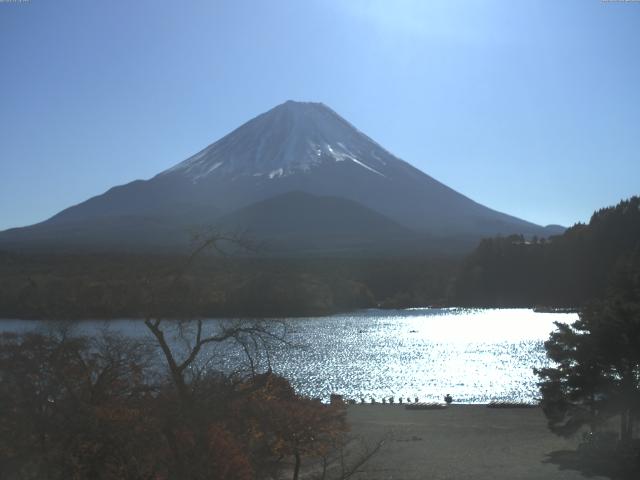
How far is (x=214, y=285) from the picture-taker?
60.6 ft

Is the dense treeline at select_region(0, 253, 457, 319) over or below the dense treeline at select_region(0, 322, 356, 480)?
over

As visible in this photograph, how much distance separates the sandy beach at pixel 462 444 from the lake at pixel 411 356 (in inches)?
96.6

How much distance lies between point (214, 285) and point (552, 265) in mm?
50118

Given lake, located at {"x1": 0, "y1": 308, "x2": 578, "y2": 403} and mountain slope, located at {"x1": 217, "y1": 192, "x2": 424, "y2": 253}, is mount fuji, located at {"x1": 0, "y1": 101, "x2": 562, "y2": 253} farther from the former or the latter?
lake, located at {"x1": 0, "y1": 308, "x2": 578, "y2": 403}

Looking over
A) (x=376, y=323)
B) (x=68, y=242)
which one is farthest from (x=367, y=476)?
(x=68, y=242)

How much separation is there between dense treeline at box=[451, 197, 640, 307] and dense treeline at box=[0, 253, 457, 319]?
445 cm

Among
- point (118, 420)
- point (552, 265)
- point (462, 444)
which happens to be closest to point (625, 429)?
point (462, 444)

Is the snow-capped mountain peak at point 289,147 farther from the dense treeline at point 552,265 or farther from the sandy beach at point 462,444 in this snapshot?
the sandy beach at point 462,444

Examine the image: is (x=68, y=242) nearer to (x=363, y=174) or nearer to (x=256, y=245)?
(x=363, y=174)

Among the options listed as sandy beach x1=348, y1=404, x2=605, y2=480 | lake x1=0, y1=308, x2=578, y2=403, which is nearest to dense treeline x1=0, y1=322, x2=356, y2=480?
lake x1=0, y1=308, x2=578, y2=403

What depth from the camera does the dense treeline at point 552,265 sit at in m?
57.6

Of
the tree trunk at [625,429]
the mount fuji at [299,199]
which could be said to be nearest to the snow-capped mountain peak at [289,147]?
the mount fuji at [299,199]

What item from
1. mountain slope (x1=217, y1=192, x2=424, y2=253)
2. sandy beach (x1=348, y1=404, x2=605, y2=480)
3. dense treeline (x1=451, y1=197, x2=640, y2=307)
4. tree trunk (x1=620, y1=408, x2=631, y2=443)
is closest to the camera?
sandy beach (x1=348, y1=404, x2=605, y2=480)

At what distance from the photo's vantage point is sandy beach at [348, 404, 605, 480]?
12094 mm
